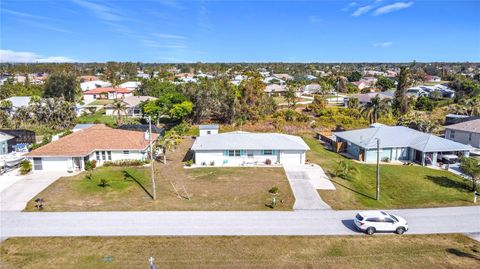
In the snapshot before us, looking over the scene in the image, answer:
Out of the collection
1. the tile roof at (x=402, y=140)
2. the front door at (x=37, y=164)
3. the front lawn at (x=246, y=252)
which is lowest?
the front lawn at (x=246, y=252)

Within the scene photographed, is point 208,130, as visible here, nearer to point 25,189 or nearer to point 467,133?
point 25,189

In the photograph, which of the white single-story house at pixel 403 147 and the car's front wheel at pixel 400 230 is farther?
the white single-story house at pixel 403 147

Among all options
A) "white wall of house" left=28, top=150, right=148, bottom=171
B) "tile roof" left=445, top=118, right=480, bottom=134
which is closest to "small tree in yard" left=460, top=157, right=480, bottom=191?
"tile roof" left=445, top=118, right=480, bottom=134

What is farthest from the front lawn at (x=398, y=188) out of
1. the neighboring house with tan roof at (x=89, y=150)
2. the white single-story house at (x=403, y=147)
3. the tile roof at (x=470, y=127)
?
the neighboring house with tan roof at (x=89, y=150)

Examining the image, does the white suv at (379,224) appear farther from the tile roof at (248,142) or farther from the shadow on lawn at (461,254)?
the tile roof at (248,142)

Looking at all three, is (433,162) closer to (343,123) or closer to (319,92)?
(343,123)

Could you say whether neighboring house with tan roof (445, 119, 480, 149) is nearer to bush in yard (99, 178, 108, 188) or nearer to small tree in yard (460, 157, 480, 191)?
small tree in yard (460, 157, 480, 191)
